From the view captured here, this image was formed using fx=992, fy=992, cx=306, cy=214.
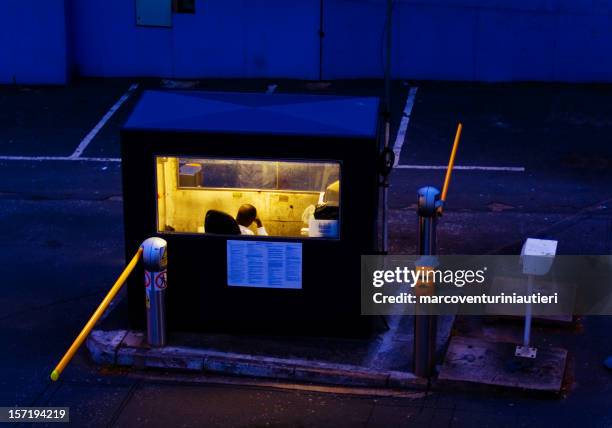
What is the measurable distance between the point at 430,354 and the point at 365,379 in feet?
1.82

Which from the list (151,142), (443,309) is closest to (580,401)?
(443,309)

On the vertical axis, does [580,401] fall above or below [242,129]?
below

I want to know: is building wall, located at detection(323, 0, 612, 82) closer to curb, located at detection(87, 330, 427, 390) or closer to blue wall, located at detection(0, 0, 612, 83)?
blue wall, located at detection(0, 0, 612, 83)

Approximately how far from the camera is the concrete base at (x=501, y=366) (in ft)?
25.4

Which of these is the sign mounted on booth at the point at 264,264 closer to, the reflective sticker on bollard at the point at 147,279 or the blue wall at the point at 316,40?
the reflective sticker on bollard at the point at 147,279

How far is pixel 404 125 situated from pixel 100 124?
15.4 feet

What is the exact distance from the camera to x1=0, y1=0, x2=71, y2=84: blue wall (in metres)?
16.5

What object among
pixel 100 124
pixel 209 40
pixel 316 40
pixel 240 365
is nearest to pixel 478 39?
pixel 316 40

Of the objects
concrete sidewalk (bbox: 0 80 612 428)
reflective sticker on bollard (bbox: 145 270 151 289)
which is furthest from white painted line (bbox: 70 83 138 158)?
reflective sticker on bollard (bbox: 145 270 151 289)

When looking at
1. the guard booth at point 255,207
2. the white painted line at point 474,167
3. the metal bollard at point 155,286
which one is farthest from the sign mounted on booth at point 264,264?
the white painted line at point 474,167

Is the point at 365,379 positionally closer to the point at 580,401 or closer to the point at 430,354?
the point at 430,354

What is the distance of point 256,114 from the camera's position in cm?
852

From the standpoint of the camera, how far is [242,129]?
8.17 metres

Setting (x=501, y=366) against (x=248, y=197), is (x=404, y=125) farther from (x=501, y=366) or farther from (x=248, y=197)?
(x=501, y=366)
